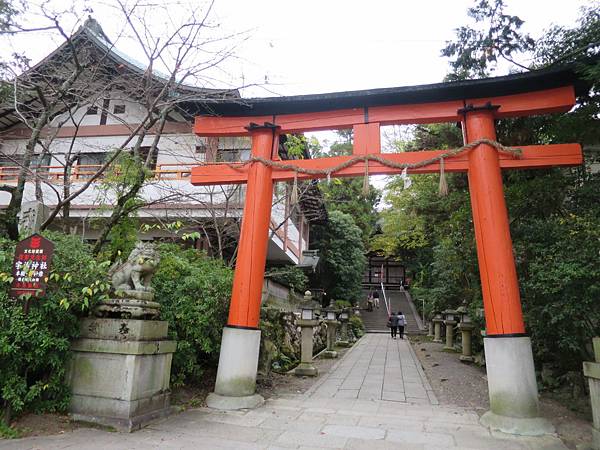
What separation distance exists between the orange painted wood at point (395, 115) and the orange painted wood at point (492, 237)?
360mm

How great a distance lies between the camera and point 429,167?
656 centimetres

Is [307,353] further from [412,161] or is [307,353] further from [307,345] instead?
[412,161]

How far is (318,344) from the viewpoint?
14.9 m

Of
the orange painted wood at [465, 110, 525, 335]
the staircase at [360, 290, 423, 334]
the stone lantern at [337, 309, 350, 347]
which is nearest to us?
the orange painted wood at [465, 110, 525, 335]

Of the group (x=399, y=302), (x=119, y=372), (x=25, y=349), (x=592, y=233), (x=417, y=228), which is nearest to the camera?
(x=25, y=349)

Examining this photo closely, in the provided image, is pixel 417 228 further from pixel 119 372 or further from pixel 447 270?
pixel 119 372

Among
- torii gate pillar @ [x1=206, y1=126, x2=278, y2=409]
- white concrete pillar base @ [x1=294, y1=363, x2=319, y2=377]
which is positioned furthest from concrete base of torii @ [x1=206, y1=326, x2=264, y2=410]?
white concrete pillar base @ [x1=294, y1=363, x2=319, y2=377]

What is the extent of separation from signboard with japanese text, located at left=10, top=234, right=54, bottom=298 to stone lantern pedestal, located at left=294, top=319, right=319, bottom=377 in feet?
20.2

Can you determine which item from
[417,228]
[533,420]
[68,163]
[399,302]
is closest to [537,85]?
[533,420]

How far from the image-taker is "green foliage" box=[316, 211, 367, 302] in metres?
25.2

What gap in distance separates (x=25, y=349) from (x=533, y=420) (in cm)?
620

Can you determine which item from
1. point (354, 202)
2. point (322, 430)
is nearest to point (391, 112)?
point (322, 430)

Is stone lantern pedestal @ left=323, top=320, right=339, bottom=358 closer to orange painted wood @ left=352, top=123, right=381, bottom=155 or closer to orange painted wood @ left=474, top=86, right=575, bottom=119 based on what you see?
orange painted wood @ left=352, top=123, right=381, bottom=155

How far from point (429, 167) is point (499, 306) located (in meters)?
2.45
